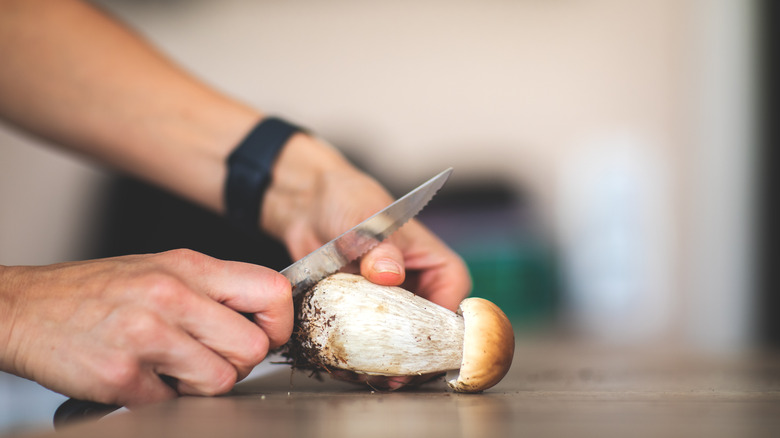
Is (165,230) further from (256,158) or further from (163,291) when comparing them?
(163,291)

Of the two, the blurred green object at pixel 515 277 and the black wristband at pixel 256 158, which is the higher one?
the black wristband at pixel 256 158

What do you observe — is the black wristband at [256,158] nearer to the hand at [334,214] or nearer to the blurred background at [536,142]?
the hand at [334,214]

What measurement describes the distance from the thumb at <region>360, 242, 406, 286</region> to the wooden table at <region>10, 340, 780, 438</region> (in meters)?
0.13

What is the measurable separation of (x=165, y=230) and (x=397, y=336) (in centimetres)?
229

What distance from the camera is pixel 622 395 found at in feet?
2.21

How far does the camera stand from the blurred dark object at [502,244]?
3.12 m

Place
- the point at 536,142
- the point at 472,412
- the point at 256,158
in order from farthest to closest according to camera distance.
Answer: the point at 536,142 → the point at 256,158 → the point at 472,412

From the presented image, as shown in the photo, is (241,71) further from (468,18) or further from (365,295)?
(365,295)

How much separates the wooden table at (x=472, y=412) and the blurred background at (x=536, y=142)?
7.45 ft

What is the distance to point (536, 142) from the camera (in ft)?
11.3

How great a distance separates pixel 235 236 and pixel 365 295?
185 cm

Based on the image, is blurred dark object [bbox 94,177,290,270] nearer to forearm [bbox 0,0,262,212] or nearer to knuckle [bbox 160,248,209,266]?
forearm [bbox 0,0,262,212]

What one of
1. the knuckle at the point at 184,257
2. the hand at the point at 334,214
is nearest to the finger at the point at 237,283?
the knuckle at the point at 184,257

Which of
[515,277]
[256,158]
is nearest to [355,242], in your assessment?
[256,158]
